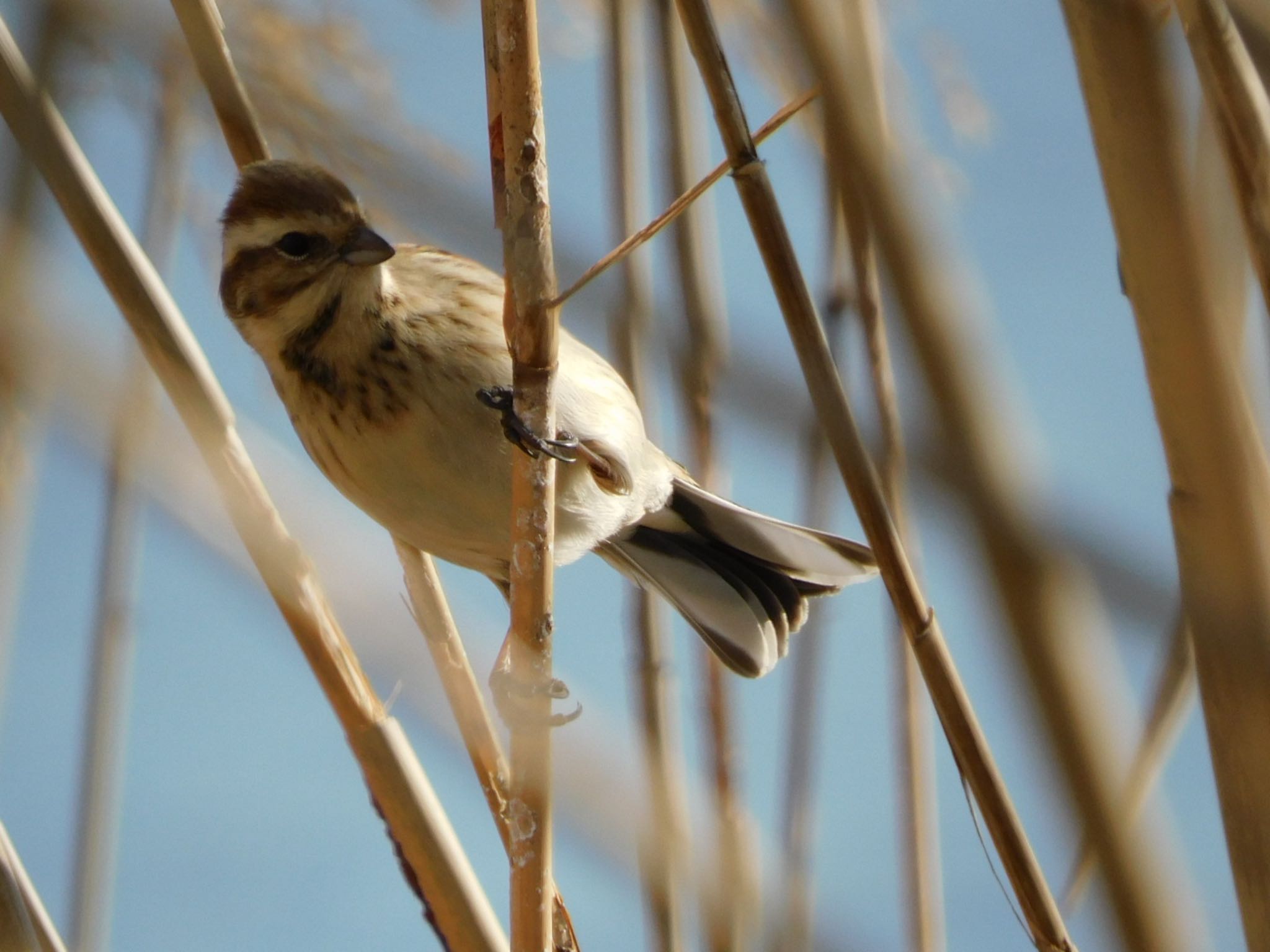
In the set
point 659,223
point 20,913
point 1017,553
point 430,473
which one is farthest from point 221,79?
point 1017,553

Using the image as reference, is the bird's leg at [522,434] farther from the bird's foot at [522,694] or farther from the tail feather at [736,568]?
the tail feather at [736,568]

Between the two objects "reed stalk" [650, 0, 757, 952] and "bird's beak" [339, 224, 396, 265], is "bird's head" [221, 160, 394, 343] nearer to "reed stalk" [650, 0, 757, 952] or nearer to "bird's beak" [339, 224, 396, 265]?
"bird's beak" [339, 224, 396, 265]

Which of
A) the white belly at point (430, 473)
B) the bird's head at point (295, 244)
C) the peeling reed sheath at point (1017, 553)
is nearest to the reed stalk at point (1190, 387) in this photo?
the peeling reed sheath at point (1017, 553)

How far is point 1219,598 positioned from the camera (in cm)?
75

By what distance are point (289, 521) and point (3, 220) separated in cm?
38

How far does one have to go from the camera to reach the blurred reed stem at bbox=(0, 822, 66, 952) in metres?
1.37

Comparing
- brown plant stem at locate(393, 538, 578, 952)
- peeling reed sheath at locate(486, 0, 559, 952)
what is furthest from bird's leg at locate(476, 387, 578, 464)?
brown plant stem at locate(393, 538, 578, 952)

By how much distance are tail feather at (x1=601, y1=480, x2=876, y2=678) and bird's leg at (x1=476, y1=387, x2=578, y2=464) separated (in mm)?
418

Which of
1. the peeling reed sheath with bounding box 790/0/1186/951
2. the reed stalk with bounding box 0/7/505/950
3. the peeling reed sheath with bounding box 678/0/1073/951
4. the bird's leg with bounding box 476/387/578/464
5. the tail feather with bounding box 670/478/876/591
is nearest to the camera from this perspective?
the peeling reed sheath with bounding box 790/0/1186/951

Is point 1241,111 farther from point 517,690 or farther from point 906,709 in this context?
point 906,709

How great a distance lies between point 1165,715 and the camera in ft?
4.08

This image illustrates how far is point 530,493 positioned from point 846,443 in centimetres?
41

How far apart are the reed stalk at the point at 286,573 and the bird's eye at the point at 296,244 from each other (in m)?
0.57

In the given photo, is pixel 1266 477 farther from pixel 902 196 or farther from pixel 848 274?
pixel 848 274
